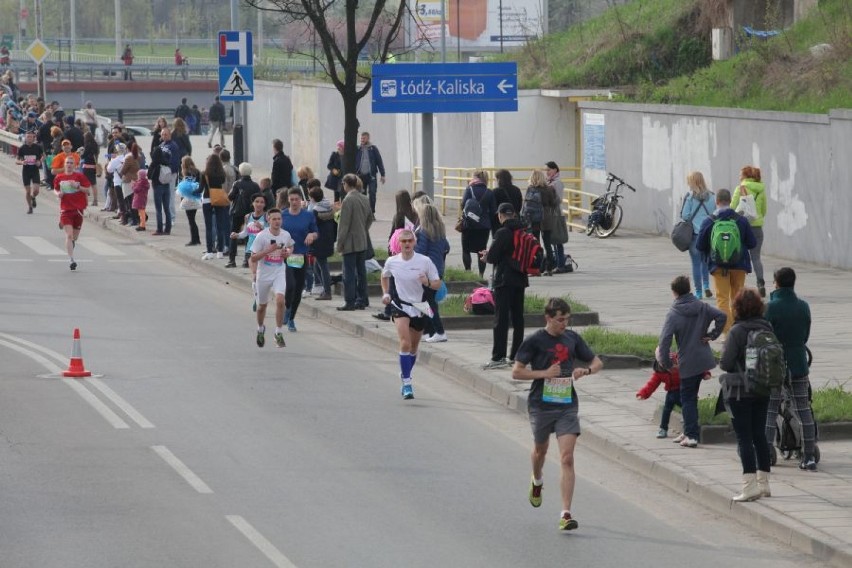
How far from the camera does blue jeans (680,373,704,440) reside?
13.0m

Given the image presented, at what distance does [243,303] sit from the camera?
23406 mm

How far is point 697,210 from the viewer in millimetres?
21547

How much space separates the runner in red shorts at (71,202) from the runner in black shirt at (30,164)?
10317 mm

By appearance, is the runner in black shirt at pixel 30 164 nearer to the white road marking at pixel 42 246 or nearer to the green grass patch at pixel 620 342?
the white road marking at pixel 42 246

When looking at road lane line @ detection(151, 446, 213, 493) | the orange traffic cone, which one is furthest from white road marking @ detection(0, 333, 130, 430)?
road lane line @ detection(151, 446, 213, 493)

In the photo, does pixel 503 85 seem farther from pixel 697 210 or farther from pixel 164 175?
pixel 164 175

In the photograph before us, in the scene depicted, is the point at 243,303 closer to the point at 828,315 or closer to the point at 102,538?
the point at 828,315

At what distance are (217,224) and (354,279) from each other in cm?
736

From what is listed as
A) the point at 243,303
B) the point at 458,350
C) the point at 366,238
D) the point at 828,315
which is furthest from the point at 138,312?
the point at 828,315

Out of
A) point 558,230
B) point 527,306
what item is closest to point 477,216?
point 558,230

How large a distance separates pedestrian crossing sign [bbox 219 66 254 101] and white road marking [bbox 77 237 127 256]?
380 cm

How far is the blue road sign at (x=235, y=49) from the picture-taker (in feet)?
94.5

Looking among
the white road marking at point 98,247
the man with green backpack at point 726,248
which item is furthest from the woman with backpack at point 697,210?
the white road marking at point 98,247

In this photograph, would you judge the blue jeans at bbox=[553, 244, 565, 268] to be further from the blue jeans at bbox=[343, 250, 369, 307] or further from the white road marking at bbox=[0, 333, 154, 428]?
the white road marking at bbox=[0, 333, 154, 428]
